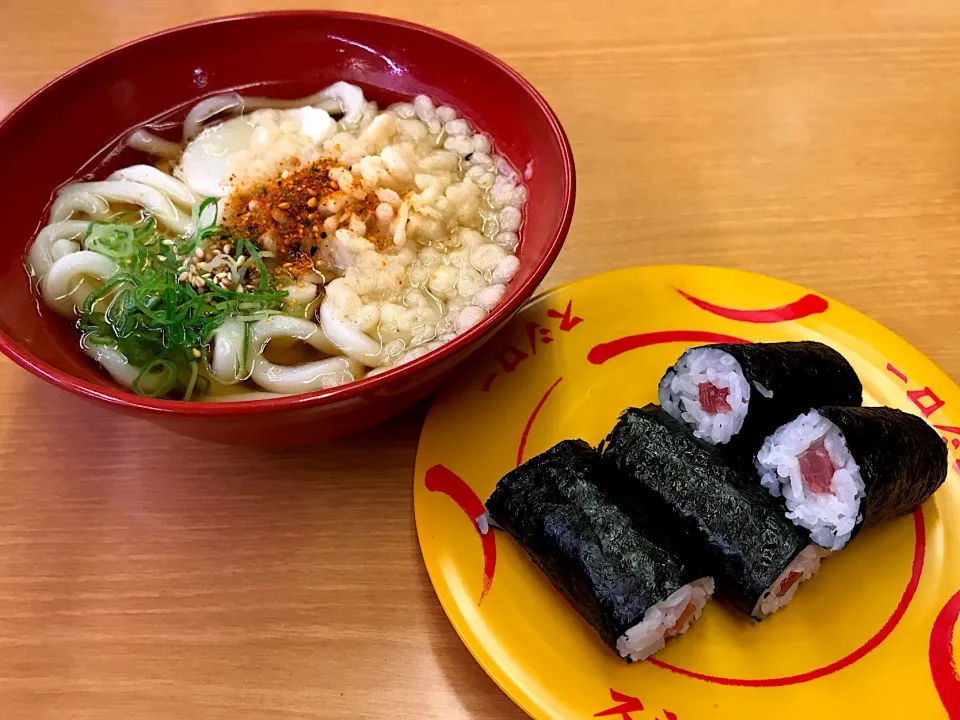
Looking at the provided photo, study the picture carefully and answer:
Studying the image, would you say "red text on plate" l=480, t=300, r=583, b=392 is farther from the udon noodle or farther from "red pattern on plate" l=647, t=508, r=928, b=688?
"red pattern on plate" l=647, t=508, r=928, b=688

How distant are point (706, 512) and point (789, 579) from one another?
0.17 metres

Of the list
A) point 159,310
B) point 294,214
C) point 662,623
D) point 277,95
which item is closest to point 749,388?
point 662,623

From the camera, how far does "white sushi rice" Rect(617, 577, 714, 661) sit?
111 cm

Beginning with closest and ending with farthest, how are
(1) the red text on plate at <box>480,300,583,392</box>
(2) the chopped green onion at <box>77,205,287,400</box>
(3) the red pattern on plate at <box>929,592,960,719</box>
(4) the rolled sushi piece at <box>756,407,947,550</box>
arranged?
1. (3) the red pattern on plate at <box>929,592,960,719</box>
2. (4) the rolled sushi piece at <box>756,407,947,550</box>
3. (2) the chopped green onion at <box>77,205,287,400</box>
4. (1) the red text on plate at <box>480,300,583,392</box>

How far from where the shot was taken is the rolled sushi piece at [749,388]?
1.30 metres

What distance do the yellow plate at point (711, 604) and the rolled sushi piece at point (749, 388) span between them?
9 centimetres

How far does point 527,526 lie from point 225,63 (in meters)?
1.26

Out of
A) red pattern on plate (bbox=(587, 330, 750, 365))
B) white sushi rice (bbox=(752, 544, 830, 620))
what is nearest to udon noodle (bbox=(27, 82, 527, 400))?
red pattern on plate (bbox=(587, 330, 750, 365))

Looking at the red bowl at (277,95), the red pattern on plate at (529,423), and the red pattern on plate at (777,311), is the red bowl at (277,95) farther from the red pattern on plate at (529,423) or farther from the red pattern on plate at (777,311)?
the red pattern on plate at (777,311)

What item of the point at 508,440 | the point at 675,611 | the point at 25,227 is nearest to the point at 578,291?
the point at 508,440

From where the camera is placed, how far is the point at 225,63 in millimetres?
1661

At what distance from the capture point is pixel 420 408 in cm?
146

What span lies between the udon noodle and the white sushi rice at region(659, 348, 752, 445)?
37 centimetres

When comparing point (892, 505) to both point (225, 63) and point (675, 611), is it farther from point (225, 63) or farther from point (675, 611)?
point (225, 63)
